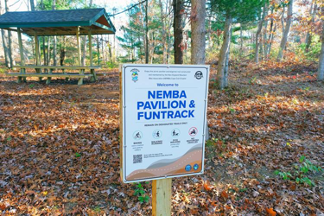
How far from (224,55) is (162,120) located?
7.95m

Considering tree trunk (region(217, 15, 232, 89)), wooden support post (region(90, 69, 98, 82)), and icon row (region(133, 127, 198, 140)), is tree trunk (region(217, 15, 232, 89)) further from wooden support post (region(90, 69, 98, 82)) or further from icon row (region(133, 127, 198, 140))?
icon row (region(133, 127, 198, 140))

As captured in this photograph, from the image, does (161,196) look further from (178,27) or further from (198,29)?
(178,27)

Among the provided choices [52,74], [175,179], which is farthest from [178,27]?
[52,74]

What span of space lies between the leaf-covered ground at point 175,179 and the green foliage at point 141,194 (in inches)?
2.8

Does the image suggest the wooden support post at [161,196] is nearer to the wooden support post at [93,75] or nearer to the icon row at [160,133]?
the icon row at [160,133]

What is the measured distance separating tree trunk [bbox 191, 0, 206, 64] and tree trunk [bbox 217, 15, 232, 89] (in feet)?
14.5

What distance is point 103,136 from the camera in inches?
212

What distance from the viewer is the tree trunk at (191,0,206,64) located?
4.29 meters

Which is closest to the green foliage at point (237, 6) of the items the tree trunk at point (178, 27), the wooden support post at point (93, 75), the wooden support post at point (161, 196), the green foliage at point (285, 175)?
the tree trunk at point (178, 27)

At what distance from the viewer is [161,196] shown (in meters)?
1.99

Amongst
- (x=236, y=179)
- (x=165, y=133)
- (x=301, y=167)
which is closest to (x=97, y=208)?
(x=165, y=133)

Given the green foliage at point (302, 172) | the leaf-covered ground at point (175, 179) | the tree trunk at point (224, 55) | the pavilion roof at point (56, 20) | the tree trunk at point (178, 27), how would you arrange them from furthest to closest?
the pavilion roof at point (56, 20), the tree trunk at point (224, 55), the tree trunk at point (178, 27), the green foliage at point (302, 172), the leaf-covered ground at point (175, 179)

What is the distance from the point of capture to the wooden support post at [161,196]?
1960 mm

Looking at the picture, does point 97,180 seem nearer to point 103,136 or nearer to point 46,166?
point 46,166
